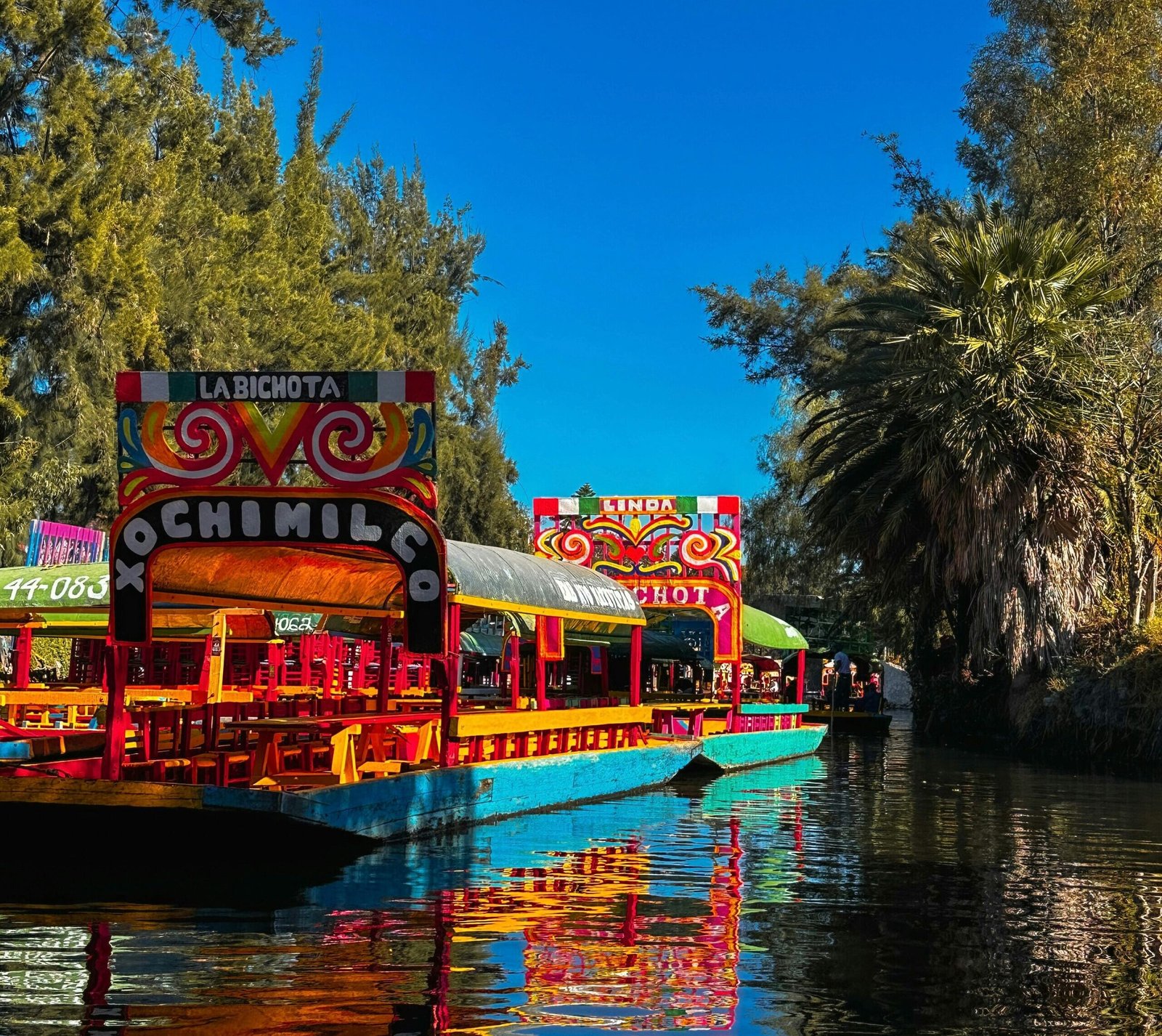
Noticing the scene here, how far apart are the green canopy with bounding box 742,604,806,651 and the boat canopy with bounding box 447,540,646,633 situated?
9.15 meters

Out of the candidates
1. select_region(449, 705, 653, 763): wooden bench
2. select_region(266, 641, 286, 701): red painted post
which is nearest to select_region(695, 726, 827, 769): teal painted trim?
select_region(449, 705, 653, 763): wooden bench

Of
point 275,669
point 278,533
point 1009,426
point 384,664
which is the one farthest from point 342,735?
point 1009,426

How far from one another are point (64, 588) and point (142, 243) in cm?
1714

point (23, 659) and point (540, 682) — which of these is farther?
point (23, 659)

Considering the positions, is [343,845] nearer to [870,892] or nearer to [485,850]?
[485,850]

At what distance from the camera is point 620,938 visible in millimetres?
10102

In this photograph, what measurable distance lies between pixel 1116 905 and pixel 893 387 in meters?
24.0

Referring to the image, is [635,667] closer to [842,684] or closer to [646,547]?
[646,547]

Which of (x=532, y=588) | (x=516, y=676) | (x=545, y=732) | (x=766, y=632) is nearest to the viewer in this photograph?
(x=532, y=588)

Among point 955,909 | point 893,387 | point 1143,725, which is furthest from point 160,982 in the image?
point 893,387

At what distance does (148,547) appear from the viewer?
42.9 feet

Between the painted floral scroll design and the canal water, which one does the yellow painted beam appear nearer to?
the canal water

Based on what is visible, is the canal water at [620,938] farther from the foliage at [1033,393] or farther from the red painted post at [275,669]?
the foliage at [1033,393]

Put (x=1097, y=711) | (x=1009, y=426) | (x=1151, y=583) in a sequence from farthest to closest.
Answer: (x=1151, y=583) < (x=1009, y=426) < (x=1097, y=711)
